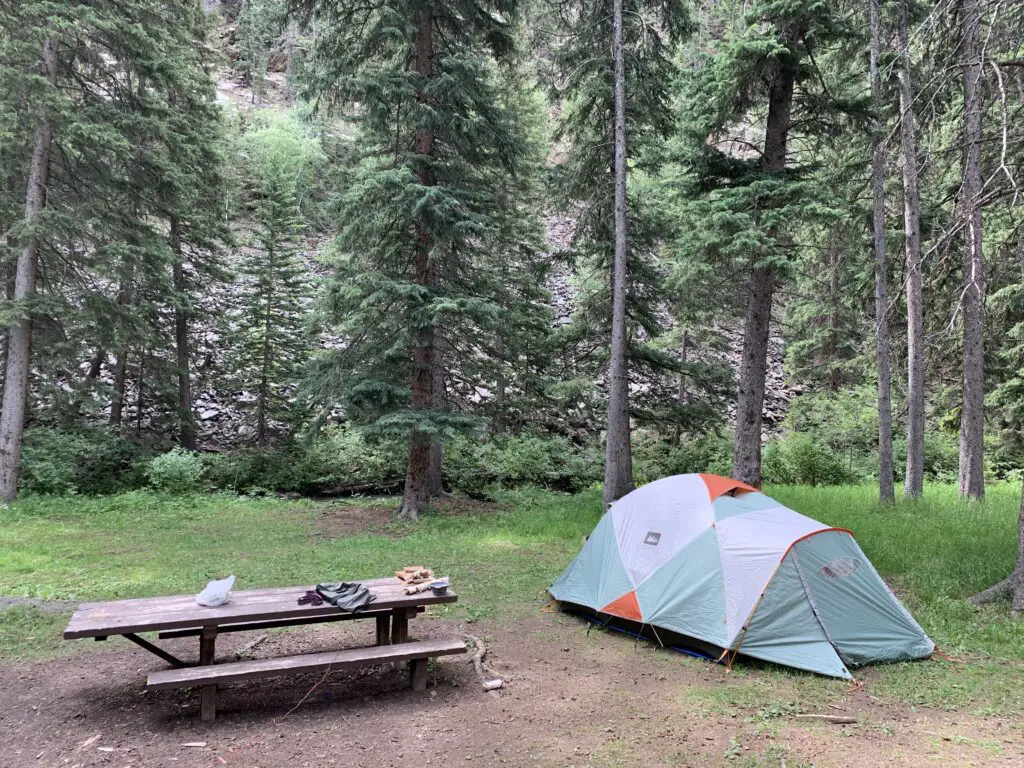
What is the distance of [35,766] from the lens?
3.64 metres

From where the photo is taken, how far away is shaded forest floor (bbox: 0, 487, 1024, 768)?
3.88 meters

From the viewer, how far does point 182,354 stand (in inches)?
651

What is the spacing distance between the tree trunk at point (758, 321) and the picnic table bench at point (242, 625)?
7.47 m

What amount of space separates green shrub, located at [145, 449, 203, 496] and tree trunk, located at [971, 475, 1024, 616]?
1445cm

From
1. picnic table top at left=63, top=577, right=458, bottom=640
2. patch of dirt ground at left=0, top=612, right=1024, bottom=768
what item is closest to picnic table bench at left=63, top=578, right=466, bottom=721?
picnic table top at left=63, top=577, right=458, bottom=640

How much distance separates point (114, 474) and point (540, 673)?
1343cm

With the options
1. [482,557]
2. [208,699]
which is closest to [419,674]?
[208,699]

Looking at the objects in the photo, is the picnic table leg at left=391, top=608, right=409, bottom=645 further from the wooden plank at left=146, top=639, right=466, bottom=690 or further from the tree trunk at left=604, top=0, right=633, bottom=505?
the tree trunk at left=604, top=0, right=633, bottom=505

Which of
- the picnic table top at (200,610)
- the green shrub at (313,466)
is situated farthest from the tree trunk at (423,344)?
the picnic table top at (200,610)

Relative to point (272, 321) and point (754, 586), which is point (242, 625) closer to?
point (754, 586)

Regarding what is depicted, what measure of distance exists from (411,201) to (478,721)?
8176mm

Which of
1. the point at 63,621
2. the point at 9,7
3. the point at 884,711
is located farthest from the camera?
the point at 9,7

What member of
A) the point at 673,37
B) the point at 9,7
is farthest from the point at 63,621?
the point at 673,37

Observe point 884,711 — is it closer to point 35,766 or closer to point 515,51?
point 35,766
